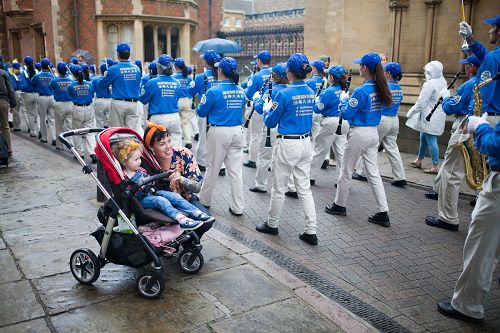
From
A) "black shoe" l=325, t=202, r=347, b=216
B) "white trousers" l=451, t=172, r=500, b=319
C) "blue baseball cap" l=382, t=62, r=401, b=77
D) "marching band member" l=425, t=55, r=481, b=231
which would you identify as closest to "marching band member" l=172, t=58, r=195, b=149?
"blue baseball cap" l=382, t=62, r=401, b=77

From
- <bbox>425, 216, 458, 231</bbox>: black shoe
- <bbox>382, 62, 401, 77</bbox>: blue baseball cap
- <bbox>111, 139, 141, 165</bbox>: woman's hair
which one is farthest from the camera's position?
<bbox>382, 62, 401, 77</bbox>: blue baseball cap

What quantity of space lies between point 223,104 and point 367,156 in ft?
7.12

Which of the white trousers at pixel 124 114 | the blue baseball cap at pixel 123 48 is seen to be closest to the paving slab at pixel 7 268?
the white trousers at pixel 124 114

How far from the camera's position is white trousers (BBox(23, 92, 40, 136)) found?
1304 centimetres

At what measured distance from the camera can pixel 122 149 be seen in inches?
173

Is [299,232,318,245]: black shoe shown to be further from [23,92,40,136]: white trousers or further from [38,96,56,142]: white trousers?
[23,92,40,136]: white trousers

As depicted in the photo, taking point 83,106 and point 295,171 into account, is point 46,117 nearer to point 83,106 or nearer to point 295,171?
point 83,106

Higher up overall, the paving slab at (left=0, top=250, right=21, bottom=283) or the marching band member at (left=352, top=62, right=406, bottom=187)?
the marching band member at (left=352, top=62, right=406, bottom=187)

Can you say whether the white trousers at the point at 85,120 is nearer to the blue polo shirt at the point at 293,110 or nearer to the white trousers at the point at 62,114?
the white trousers at the point at 62,114

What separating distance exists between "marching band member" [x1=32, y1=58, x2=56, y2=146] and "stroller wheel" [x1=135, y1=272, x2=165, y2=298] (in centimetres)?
907

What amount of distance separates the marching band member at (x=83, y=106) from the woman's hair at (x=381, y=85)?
6.33 m

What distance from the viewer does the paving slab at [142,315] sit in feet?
11.9

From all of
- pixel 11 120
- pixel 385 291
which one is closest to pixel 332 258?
pixel 385 291

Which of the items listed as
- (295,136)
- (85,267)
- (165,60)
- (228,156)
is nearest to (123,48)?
(165,60)
